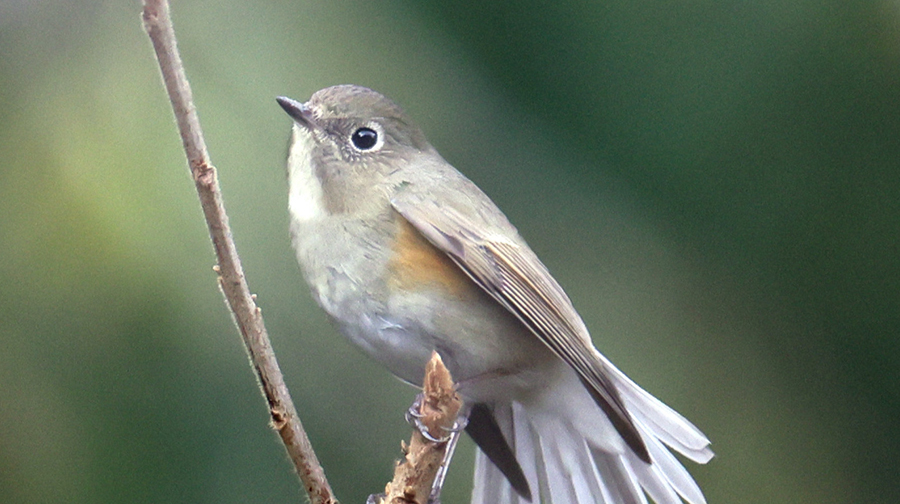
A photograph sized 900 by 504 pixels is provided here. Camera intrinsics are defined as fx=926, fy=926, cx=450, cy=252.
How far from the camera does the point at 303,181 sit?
6.03 ft

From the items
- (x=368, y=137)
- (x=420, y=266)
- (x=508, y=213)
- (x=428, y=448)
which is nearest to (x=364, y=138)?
(x=368, y=137)

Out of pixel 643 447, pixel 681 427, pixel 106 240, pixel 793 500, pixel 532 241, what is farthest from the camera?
pixel 532 241

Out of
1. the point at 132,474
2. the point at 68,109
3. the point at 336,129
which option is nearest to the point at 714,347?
the point at 336,129

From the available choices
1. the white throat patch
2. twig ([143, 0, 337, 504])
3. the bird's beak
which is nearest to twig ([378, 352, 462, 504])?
twig ([143, 0, 337, 504])

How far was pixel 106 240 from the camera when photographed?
74.5 inches

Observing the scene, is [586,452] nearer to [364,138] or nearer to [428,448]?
[428,448]

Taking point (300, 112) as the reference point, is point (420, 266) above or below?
below

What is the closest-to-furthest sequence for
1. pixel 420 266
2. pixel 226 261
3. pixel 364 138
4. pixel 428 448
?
pixel 226 261 < pixel 428 448 < pixel 420 266 < pixel 364 138

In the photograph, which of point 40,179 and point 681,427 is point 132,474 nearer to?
point 40,179

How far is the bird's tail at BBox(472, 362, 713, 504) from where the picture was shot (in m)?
1.80

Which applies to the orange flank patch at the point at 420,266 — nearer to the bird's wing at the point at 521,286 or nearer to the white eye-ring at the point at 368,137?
the bird's wing at the point at 521,286

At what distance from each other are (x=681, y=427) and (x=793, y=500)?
48 cm

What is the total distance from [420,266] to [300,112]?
1.28 ft

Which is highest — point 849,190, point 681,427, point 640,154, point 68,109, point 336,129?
point 68,109
